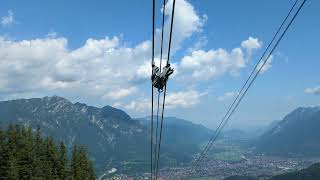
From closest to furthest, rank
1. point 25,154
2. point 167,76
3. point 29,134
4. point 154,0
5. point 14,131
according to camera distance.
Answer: point 154,0 < point 167,76 < point 25,154 < point 14,131 < point 29,134

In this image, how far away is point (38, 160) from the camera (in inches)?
4001

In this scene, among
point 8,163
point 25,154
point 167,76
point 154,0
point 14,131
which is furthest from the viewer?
point 14,131

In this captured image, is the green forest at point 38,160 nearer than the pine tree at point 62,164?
Yes

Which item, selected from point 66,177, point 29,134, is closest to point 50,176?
point 66,177

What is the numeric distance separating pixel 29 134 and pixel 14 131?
11.5 meters

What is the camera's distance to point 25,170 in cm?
9731

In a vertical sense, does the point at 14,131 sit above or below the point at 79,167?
above

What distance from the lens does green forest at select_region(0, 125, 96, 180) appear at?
97.1 meters

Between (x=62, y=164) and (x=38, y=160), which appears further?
(x=62, y=164)

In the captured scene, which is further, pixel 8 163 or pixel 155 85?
pixel 8 163

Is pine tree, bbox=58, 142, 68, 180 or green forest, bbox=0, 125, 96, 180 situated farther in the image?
pine tree, bbox=58, 142, 68, 180

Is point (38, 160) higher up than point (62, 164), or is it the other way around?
point (38, 160)

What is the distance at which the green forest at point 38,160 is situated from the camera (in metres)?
97.1

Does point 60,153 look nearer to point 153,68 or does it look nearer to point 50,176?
point 50,176
